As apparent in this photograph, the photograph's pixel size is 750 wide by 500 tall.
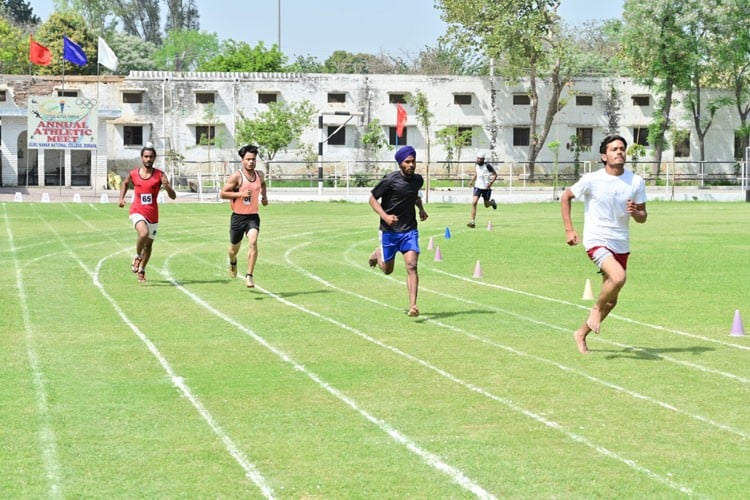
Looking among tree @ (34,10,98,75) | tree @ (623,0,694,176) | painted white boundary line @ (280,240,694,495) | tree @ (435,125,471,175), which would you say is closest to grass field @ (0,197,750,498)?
painted white boundary line @ (280,240,694,495)

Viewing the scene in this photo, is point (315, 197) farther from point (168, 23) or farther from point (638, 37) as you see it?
point (168, 23)

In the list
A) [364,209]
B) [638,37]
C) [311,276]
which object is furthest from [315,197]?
[311,276]

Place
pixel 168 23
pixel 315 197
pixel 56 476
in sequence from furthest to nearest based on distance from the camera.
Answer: pixel 168 23, pixel 315 197, pixel 56 476

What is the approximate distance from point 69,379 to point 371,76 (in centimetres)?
6747

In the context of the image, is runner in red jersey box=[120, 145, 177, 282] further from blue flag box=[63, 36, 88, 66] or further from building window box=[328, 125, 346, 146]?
building window box=[328, 125, 346, 146]

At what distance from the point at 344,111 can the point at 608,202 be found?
6496cm

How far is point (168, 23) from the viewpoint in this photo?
13100 cm

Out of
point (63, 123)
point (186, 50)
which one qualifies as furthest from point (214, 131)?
point (186, 50)

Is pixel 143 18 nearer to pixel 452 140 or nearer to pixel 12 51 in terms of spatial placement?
pixel 12 51

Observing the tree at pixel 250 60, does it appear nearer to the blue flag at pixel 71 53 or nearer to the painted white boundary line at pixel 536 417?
the blue flag at pixel 71 53

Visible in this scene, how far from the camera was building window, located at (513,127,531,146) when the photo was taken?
78562mm

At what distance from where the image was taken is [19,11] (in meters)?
128

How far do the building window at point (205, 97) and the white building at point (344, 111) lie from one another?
6cm

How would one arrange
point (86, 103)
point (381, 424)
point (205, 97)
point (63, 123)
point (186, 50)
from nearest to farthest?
point (381, 424)
point (63, 123)
point (86, 103)
point (205, 97)
point (186, 50)
